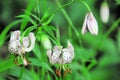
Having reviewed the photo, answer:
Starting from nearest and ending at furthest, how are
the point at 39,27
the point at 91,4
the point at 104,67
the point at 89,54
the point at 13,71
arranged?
the point at 39,27
the point at 13,71
the point at 89,54
the point at 104,67
the point at 91,4

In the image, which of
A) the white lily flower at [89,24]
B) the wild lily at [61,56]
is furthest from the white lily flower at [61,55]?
the white lily flower at [89,24]

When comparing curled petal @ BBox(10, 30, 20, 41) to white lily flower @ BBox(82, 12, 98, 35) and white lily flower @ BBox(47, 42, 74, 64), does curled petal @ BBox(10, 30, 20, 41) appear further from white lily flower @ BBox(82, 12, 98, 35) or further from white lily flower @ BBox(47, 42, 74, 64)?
white lily flower @ BBox(82, 12, 98, 35)

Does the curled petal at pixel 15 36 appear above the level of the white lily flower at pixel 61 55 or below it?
above

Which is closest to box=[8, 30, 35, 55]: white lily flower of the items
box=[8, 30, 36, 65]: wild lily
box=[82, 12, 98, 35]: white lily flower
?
box=[8, 30, 36, 65]: wild lily

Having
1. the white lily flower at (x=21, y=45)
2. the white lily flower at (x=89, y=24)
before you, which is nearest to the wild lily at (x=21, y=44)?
the white lily flower at (x=21, y=45)

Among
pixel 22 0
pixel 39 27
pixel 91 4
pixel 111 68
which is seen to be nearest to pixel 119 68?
pixel 111 68

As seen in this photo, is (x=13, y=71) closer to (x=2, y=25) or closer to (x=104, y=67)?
(x=104, y=67)

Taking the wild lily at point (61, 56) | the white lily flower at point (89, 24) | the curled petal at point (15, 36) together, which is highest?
the white lily flower at point (89, 24)

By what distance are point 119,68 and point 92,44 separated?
0.85 feet

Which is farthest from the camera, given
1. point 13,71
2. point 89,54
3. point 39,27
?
point 89,54

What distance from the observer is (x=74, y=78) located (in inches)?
91.7

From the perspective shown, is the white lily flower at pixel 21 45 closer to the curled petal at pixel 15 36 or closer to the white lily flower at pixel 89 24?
the curled petal at pixel 15 36

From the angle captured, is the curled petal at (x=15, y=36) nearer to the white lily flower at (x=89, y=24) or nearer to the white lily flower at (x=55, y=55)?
the white lily flower at (x=55, y=55)

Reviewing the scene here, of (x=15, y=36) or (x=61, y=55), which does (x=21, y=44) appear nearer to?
(x=15, y=36)
